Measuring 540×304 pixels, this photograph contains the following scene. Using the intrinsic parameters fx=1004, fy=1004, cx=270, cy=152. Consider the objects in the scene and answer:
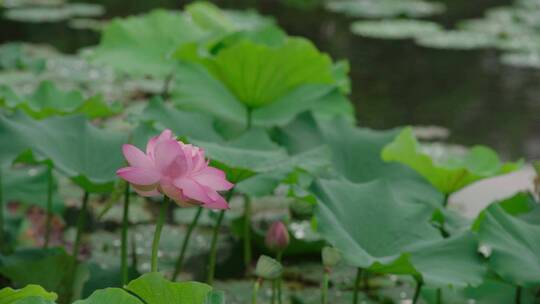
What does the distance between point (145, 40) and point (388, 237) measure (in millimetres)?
1256

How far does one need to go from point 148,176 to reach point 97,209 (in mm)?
1419

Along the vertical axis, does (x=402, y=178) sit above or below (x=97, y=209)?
above

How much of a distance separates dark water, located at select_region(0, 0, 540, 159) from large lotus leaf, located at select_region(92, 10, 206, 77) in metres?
0.96

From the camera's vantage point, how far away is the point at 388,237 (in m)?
1.46

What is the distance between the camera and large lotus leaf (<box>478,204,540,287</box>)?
1.35m

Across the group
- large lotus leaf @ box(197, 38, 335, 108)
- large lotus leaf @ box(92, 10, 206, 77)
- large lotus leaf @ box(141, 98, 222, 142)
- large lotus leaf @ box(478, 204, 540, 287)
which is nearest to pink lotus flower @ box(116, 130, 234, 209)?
large lotus leaf @ box(478, 204, 540, 287)

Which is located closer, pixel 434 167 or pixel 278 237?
pixel 278 237

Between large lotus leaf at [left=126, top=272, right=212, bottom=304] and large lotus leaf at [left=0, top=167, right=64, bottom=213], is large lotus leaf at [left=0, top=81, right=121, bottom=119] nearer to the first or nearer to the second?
large lotus leaf at [left=0, top=167, right=64, bottom=213]

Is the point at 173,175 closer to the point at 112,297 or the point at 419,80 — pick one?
the point at 112,297

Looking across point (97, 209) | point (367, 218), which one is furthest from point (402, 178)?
point (97, 209)

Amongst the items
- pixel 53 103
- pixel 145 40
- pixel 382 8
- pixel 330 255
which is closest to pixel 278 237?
pixel 330 255

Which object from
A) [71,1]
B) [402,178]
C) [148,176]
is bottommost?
[71,1]

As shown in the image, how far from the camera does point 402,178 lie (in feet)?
5.96

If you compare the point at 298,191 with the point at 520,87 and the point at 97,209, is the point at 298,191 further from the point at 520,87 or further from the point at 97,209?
the point at 520,87
